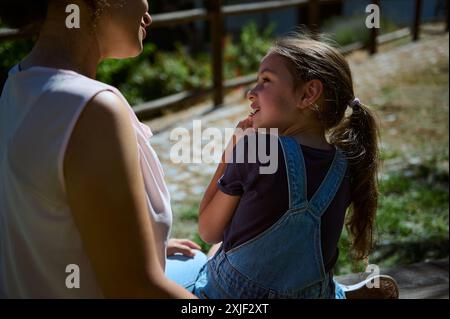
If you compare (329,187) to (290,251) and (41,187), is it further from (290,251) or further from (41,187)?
(41,187)

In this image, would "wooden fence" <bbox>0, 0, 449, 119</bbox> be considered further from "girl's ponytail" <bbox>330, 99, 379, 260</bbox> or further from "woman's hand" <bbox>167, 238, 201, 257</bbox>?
"girl's ponytail" <bbox>330, 99, 379, 260</bbox>

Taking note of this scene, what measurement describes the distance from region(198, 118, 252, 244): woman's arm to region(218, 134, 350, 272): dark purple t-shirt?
28 mm

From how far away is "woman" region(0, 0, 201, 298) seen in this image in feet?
3.65

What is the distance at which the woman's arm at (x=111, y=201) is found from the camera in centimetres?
110

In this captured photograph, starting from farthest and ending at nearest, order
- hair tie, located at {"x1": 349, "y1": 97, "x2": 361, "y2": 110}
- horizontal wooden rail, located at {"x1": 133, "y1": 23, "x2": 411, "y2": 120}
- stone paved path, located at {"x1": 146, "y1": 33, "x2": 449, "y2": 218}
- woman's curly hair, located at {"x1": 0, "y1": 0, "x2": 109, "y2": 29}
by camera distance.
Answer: horizontal wooden rail, located at {"x1": 133, "y1": 23, "x2": 411, "y2": 120}, stone paved path, located at {"x1": 146, "y1": 33, "x2": 449, "y2": 218}, hair tie, located at {"x1": 349, "y1": 97, "x2": 361, "y2": 110}, woman's curly hair, located at {"x1": 0, "y1": 0, "x2": 109, "y2": 29}

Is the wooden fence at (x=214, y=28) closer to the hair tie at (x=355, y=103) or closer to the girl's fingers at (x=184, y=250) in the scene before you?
the girl's fingers at (x=184, y=250)

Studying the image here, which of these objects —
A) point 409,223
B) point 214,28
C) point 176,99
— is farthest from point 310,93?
point 214,28

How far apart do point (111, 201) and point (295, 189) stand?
597 millimetres

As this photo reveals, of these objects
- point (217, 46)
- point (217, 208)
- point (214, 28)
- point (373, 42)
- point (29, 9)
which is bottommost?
point (373, 42)

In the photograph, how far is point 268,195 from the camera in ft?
5.07

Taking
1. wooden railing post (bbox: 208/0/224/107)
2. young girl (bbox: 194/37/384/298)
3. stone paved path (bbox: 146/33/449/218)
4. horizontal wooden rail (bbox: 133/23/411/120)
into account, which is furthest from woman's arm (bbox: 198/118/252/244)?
wooden railing post (bbox: 208/0/224/107)

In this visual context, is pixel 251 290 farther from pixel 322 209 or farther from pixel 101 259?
pixel 101 259
